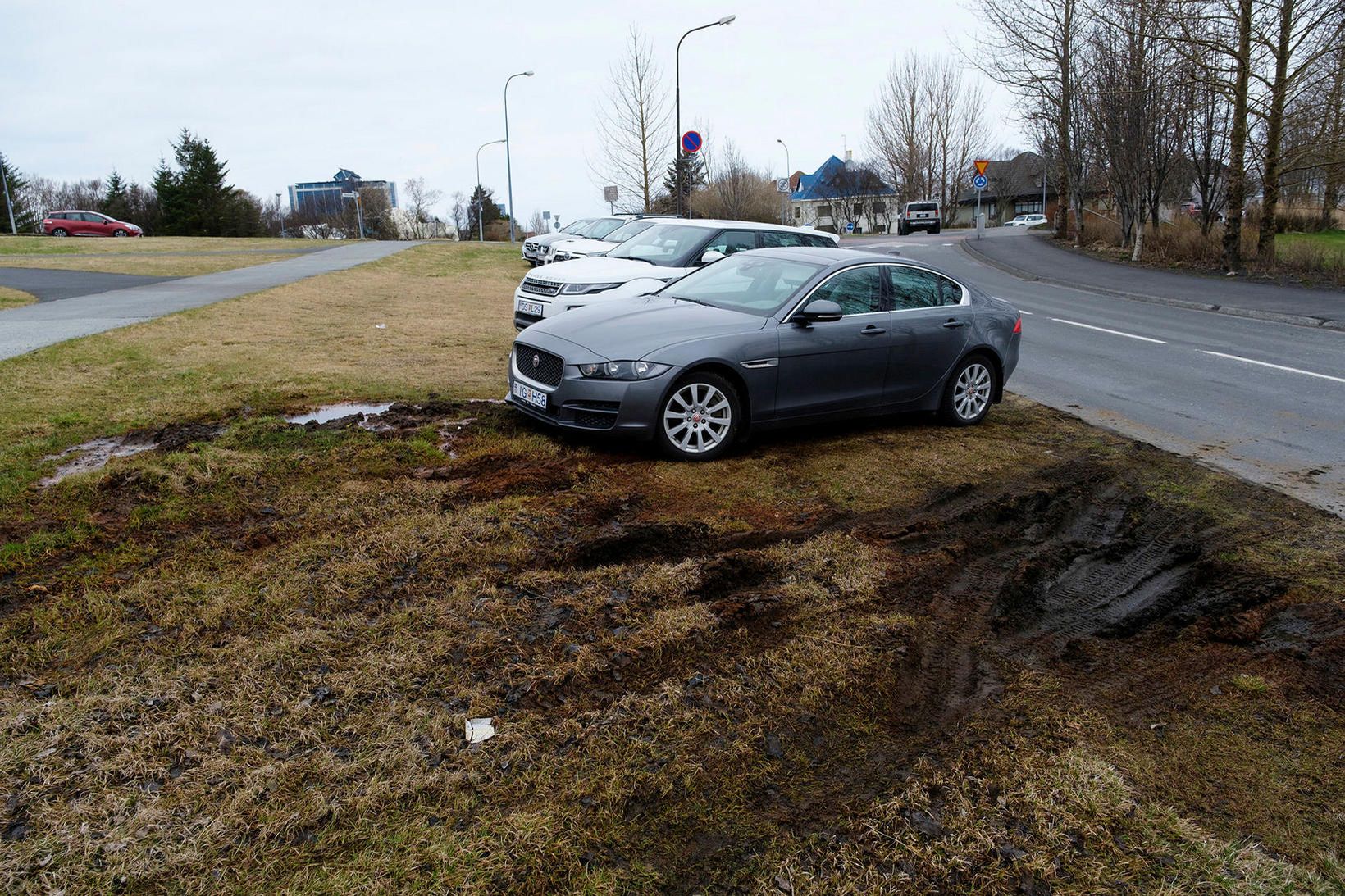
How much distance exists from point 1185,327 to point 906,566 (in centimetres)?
1343

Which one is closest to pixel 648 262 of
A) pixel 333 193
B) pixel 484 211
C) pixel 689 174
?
pixel 689 174

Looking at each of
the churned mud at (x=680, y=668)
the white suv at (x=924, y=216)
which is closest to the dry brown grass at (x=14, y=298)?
the churned mud at (x=680, y=668)

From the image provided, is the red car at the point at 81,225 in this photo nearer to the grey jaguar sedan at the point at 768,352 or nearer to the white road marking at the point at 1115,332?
the white road marking at the point at 1115,332

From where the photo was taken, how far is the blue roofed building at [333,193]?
3671 inches

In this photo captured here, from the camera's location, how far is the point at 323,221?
9469cm

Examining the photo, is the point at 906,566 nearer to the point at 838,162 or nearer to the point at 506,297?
the point at 506,297

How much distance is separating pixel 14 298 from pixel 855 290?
48.4ft

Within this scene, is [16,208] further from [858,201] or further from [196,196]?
[858,201]

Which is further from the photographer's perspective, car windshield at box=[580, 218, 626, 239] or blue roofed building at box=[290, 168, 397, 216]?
blue roofed building at box=[290, 168, 397, 216]

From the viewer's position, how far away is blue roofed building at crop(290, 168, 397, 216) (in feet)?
306

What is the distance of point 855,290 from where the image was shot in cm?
761

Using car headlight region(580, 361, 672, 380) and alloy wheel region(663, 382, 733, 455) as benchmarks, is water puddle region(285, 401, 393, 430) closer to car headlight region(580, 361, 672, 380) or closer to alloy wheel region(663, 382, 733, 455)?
car headlight region(580, 361, 672, 380)

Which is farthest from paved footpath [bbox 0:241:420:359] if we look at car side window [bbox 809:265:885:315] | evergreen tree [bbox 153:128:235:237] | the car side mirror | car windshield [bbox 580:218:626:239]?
evergreen tree [bbox 153:128:235:237]

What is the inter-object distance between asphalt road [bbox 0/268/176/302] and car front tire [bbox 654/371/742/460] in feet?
44.6
